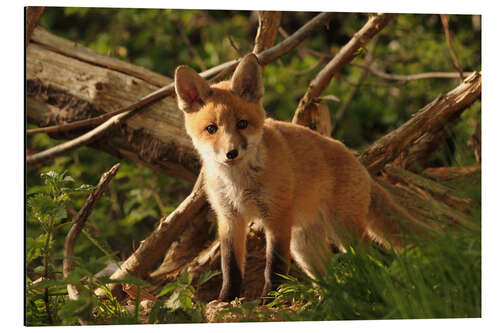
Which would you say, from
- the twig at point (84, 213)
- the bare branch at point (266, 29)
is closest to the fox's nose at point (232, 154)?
the twig at point (84, 213)

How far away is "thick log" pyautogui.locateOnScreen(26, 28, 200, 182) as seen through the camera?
409 cm

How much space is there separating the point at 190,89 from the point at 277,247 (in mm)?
986

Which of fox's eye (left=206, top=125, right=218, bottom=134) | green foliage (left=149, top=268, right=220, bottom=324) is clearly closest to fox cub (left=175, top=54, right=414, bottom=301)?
fox's eye (left=206, top=125, right=218, bottom=134)

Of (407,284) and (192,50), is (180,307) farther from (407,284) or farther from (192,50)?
(192,50)

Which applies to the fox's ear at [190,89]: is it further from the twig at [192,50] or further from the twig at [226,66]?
the twig at [192,50]

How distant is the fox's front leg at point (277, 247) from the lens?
325 centimetres

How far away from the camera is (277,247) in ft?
10.7

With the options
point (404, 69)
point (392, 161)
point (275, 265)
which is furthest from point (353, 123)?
point (275, 265)

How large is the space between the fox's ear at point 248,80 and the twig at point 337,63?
3.41 ft

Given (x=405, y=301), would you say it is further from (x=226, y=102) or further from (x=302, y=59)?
(x=302, y=59)

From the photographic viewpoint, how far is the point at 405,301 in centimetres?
275

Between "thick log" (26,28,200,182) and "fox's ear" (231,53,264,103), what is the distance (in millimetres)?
991

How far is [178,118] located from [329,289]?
179 cm

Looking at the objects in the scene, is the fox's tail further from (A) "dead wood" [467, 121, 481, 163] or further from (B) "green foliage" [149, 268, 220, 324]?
(B) "green foliage" [149, 268, 220, 324]
